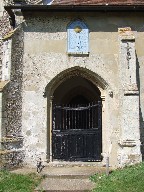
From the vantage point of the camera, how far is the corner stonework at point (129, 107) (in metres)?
10.5

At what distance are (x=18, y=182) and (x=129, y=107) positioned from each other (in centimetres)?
427

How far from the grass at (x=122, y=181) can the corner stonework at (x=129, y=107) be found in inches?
40.1

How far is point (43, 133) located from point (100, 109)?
2.26 metres

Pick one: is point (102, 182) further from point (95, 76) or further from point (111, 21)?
point (111, 21)

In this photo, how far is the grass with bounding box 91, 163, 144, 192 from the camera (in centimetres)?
780

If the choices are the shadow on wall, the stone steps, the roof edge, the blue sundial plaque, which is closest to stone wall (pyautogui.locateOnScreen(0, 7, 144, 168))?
the shadow on wall

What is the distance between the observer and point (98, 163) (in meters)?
11.6

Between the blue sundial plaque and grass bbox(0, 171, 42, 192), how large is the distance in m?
4.76

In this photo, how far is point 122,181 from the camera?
8.30 meters

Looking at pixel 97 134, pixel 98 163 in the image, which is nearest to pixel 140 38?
pixel 97 134

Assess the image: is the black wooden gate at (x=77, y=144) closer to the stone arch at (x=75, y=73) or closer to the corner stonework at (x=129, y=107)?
the stone arch at (x=75, y=73)

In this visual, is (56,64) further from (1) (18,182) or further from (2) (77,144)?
(1) (18,182)

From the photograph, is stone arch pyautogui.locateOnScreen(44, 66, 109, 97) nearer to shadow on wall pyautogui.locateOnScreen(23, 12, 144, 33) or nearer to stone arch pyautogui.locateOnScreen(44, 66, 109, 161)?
stone arch pyautogui.locateOnScreen(44, 66, 109, 161)

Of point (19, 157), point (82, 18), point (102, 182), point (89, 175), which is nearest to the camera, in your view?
point (102, 182)
